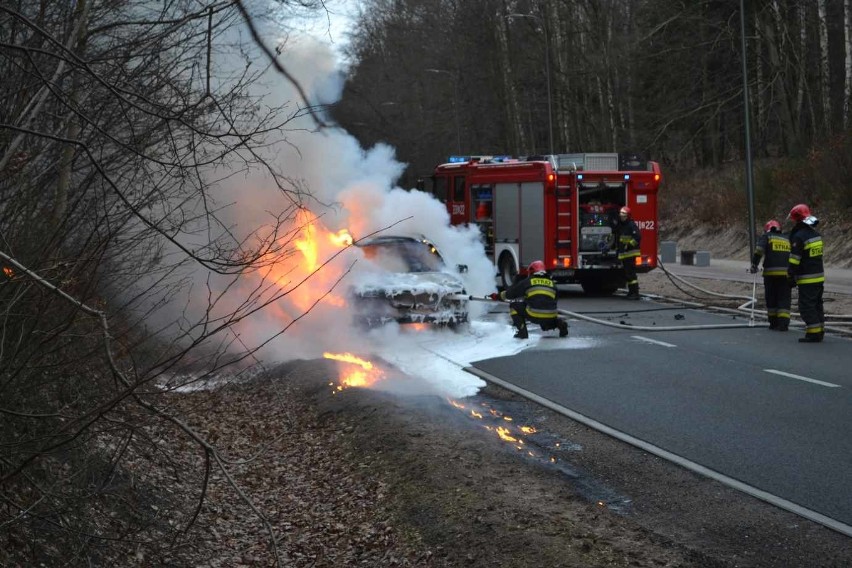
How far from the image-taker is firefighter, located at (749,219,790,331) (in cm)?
1472

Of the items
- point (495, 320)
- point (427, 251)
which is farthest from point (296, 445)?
point (495, 320)

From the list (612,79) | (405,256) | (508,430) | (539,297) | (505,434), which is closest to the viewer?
(505,434)

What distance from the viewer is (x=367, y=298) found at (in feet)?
46.0

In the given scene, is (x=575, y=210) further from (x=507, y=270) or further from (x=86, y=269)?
(x=86, y=269)

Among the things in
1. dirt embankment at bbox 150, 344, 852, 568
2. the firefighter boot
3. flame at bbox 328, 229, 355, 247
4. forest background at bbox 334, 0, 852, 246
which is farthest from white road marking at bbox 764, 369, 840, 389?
forest background at bbox 334, 0, 852, 246

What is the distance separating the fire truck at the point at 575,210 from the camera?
21.6 metres

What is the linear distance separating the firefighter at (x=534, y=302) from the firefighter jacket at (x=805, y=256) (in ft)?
10.8

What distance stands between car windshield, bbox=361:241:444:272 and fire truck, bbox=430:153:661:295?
6281 mm

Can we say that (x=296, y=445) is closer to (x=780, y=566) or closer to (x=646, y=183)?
(x=780, y=566)

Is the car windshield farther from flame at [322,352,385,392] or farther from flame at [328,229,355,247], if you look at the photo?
flame at [322,352,385,392]

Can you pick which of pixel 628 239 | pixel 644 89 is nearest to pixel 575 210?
pixel 628 239

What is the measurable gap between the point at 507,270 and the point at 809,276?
10.0m

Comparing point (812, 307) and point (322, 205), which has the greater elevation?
point (322, 205)

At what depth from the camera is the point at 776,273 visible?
14734 mm
